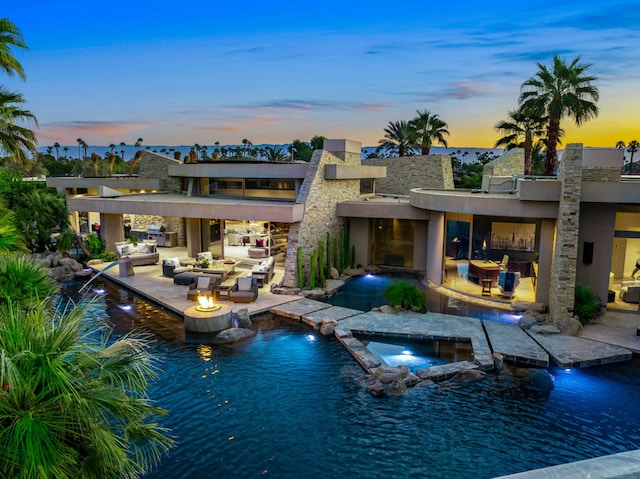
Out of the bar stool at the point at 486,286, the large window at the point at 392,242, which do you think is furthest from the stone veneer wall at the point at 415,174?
the bar stool at the point at 486,286

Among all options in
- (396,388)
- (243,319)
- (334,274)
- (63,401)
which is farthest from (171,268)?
(63,401)

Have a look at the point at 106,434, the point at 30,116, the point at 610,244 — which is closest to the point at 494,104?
the point at 610,244

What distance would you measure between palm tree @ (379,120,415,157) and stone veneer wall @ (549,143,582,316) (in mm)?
25506

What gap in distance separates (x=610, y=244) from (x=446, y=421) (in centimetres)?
1042

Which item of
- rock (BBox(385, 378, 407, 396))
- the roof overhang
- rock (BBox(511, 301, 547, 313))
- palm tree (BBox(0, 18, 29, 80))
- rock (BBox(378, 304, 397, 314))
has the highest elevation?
palm tree (BBox(0, 18, 29, 80))

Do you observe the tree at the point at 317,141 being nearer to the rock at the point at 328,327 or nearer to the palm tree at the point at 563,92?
the palm tree at the point at 563,92

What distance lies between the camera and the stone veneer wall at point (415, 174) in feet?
100

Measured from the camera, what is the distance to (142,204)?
2159cm

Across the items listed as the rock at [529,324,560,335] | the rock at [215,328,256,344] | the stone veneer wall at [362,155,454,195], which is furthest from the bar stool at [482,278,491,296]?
the stone veneer wall at [362,155,454,195]

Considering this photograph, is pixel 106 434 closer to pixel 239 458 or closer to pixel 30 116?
pixel 239 458

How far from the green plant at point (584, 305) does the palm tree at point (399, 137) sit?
26.2 metres

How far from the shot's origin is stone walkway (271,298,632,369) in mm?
11883

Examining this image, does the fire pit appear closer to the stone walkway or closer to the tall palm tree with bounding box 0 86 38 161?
the stone walkway

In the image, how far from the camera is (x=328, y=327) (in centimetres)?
1395
